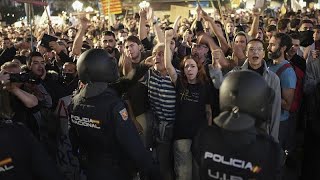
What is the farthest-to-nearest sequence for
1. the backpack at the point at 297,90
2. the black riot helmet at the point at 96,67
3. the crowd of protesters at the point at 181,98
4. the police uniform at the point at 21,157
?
the backpack at the point at 297,90 → the crowd of protesters at the point at 181,98 → the black riot helmet at the point at 96,67 → the police uniform at the point at 21,157

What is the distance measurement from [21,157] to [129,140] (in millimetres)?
851

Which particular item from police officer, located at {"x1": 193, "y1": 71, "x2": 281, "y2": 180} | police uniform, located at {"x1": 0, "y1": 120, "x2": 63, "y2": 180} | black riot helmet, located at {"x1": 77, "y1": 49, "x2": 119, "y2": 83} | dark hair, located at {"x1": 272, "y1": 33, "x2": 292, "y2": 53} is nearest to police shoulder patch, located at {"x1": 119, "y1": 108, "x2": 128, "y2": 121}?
black riot helmet, located at {"x1": 77, "y1": 49, "x2": 119, "y2": 83}

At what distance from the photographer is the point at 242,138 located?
2.48m

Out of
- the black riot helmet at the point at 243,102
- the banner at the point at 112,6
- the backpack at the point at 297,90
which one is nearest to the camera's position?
the black riot helmet at the point at 243,102

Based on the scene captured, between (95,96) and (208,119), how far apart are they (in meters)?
1.82

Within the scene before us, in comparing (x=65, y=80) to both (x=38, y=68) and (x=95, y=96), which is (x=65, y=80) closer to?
(x=38, y=68)

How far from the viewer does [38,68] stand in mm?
5793

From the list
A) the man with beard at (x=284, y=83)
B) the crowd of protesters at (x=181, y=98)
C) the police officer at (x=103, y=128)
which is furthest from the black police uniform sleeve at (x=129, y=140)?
the man with beard at (x=284, y=83)

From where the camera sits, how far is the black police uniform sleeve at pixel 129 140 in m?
3.25

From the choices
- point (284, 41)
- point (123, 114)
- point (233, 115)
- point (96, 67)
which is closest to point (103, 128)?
point (123, 114)

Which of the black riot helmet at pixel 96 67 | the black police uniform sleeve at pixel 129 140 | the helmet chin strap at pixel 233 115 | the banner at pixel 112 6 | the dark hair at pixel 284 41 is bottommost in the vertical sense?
the black police uniform sleeve at pixel 129 140

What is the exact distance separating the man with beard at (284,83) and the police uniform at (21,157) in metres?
3.08

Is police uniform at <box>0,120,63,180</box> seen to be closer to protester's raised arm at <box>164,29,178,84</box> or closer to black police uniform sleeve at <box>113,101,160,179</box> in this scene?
black police uniform sleeve at <box>113,101,160,179</box>

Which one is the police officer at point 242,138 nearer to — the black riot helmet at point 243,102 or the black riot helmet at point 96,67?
the black riot helmet at point 243,102
